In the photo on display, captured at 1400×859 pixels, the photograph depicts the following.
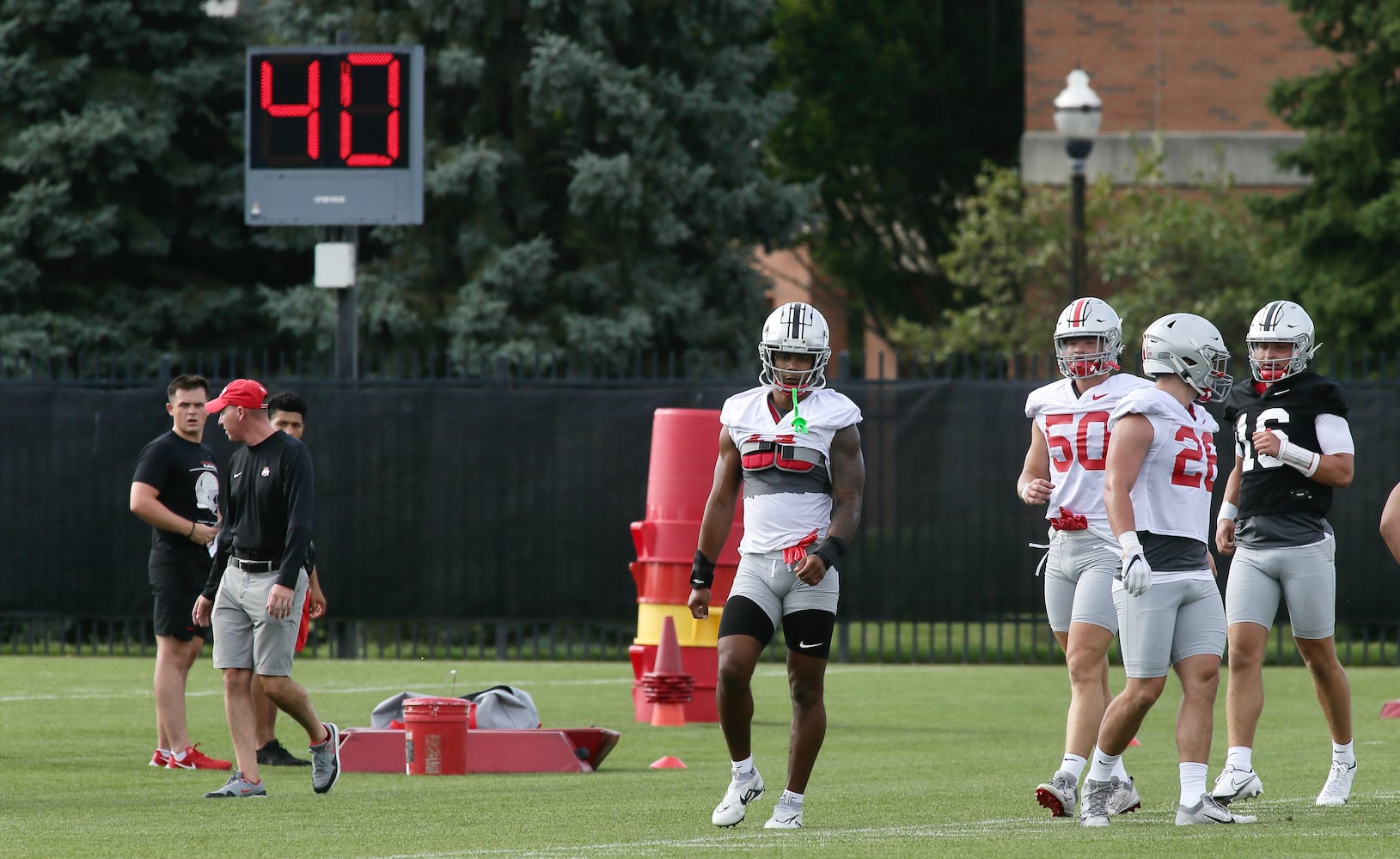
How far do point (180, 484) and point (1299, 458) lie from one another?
5.82 metres

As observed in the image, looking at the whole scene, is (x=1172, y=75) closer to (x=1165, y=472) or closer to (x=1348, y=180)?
(x=1348, y=180)

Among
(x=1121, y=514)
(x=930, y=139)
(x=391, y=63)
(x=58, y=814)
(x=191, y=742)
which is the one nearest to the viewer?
(x=1121, y=514)

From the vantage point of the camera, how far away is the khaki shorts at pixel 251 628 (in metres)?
9.70

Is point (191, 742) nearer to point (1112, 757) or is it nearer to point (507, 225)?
point (1112, 757)

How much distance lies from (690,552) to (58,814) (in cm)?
535

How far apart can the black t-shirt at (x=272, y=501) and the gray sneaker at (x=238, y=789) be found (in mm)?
986

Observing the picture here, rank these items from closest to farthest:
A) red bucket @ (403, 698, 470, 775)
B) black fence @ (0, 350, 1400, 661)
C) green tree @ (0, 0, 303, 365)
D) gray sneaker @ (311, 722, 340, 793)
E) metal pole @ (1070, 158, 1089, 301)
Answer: gray sneaker @ (311, 722, 340, 793)
red bucket @ (403, 698, 470, 775)
black fence @ (0, 350, 1400, 661)
metal pole @ (1070, 158, 1089, 301)
green tree @ (0, 0, 303, 365)

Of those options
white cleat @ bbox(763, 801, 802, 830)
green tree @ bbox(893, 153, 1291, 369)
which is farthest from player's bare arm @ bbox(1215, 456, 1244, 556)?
green tree @ bbox(893, 153, 1291, 369)

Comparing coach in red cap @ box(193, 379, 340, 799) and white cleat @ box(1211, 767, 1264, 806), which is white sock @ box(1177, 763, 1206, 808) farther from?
coach in red cap @ box(193, 379, 340, 799)

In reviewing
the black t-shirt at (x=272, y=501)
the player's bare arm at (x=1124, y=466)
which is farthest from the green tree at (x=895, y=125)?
the player's bare arm at (x=1124, y=466)

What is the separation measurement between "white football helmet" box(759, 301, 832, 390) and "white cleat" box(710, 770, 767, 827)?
1572 millimetres

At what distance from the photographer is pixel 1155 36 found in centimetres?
3022

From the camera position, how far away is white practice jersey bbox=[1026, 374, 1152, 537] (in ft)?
28.6

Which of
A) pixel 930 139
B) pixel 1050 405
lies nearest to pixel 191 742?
pixel 1050 405
